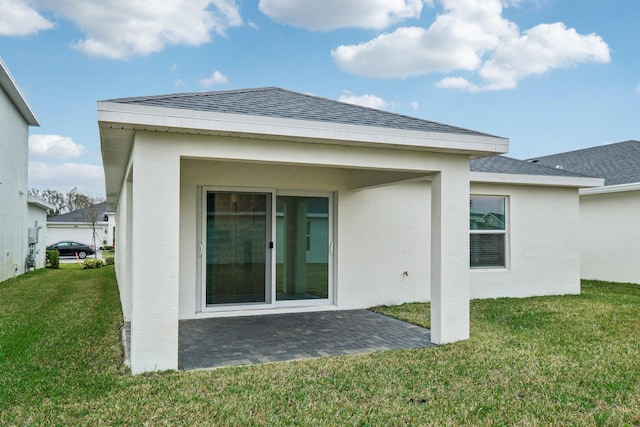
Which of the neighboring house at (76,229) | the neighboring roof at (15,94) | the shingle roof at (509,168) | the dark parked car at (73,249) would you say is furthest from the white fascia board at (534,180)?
the neighboring house at (76,229)

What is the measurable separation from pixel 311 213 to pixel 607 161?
39.6 ft

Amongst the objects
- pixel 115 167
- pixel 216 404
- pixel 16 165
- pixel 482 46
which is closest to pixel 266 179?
pixel 115 167

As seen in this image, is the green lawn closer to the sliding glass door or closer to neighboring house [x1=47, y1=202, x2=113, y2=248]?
the sliding glass door

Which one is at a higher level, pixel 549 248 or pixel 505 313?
pixel 549 248

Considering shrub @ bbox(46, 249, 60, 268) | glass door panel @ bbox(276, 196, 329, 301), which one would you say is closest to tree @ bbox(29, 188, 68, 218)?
shrub @ bbox(46, 249, 60, 268)

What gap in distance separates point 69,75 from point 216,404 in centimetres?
1487

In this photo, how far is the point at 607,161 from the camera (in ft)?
51.9

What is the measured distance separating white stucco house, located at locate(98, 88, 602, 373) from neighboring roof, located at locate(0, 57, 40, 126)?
23.3 feet

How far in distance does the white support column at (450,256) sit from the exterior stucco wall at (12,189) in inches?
596

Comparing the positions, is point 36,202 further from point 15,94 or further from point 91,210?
point 91,210

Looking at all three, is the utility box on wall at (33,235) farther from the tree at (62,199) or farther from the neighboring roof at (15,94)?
the tree at (62,199)

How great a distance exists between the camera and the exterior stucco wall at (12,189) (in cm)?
1600

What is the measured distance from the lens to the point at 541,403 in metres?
4.24

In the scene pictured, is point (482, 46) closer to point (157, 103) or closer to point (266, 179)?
point (266, 179)
